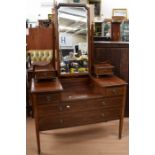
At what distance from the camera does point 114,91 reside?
2.33 metres

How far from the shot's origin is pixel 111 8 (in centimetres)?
504

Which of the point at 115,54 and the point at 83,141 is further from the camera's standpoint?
the point at 115,54

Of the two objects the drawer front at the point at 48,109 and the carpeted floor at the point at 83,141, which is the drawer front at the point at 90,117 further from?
the carpeted floor at the point at 83,141

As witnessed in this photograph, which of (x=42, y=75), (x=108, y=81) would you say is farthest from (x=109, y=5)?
(x=42, y=75)

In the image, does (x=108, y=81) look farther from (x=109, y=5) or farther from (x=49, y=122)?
(x=109, y=5)

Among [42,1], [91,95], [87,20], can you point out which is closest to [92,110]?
[91,95]

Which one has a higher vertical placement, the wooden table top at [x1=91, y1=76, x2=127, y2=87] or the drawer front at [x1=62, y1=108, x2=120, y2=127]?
the wooden table top at [x1=91, y1=76, x2=127, y2=87]

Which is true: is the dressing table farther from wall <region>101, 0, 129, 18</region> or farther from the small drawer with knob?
wall <region>101, 0, 129, 18</region>

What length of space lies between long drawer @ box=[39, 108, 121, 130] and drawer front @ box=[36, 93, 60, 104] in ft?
0.48

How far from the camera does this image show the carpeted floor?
2.28 m

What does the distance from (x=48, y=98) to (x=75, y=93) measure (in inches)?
15.3

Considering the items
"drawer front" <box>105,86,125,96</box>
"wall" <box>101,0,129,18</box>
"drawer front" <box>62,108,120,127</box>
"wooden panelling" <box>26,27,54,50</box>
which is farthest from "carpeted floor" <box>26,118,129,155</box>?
"wall" <box>101,0,129,18</box>

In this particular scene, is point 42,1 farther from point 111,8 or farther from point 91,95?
point 91,95
